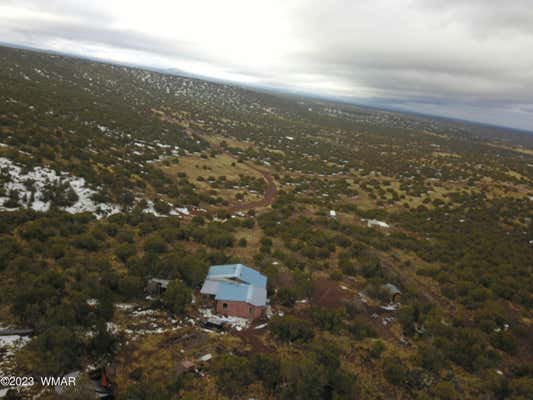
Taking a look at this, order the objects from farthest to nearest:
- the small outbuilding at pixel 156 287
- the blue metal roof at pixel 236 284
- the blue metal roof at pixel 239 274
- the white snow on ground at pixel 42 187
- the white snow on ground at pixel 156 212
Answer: the white snow on ground at pixel 156 212, the white snow on ground at pixel 42 187, the blue metal roof at pixel 239 274, the small outbuilding at pixel 156 287, the blue metal roof at pixel 236 284

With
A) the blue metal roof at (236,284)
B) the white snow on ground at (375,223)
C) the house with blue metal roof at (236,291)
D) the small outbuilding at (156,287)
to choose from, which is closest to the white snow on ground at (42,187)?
the small outbuilding at (156,287)

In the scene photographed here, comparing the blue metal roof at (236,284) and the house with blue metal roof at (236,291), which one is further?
the blue metal roof at (236,284)

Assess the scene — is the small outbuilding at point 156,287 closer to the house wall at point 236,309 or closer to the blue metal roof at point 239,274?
the blue metal roof at point 239,274

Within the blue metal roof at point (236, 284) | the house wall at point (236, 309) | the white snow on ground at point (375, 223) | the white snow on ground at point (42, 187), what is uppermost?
the white snow on ground at point (42, 187)

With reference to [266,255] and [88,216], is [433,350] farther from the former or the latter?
[88,216]

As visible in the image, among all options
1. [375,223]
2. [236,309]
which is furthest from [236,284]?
[375,223]

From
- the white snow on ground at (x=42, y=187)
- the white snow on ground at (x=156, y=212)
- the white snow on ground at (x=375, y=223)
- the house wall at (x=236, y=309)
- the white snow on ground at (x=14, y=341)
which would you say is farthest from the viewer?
the white snow on ground at (x=375, y=223)

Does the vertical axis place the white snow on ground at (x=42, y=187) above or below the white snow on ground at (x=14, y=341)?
above
